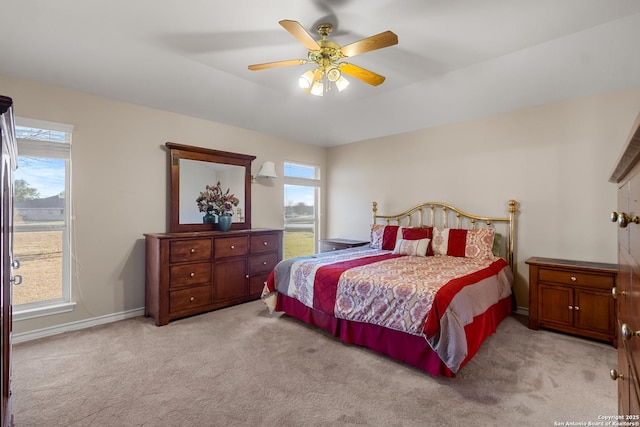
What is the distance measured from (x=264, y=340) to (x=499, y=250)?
310cm

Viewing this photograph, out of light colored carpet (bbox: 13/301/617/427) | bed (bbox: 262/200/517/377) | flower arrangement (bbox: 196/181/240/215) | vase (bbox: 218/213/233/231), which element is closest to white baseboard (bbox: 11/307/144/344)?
light colored carpet (bbox: 13/301/617/427)

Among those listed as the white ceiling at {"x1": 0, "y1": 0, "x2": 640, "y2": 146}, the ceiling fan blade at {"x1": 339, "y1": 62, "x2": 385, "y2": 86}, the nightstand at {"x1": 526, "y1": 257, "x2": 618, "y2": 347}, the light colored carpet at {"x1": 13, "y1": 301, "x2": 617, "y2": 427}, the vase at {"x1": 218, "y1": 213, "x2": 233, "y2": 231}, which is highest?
the white ceiling at {"x1": 0, "y1": 0, "x2": 640, "y2": 146}

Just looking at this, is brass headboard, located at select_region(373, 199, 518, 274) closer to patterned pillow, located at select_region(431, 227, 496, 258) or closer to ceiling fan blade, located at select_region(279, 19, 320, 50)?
patterned pillow, located at select_region(431, 227, 496, 258)

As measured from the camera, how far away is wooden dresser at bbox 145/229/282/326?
3281 mm

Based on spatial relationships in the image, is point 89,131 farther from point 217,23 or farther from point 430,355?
point 430,355

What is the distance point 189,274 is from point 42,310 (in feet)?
4.49

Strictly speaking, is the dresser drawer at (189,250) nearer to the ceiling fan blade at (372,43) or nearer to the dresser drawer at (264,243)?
the dresser drawer at (264,243)

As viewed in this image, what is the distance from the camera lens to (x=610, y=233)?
312cm

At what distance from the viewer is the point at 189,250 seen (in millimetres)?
3451

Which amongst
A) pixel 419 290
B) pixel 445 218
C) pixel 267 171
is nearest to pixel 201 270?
pixel 267 171

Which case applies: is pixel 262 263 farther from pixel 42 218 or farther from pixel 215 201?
pixel 42 218

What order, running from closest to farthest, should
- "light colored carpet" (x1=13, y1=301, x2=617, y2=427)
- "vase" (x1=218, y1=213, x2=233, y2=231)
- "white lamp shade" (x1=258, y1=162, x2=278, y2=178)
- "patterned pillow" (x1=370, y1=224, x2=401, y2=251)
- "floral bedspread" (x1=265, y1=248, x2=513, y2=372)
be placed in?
"light colored carpet" (x1=13, y1=301, x2=617, y2=427) < "floral bedspread" (x1=265, y1=248, x2=513, y2=372) < "vase" (x1=218, y1=213, x2=233, y2=231) < "patterned pillow" (x1=370, y1=224, x2=401, y2=251) < "white lamp shade" (x1=258, y1=162, x2=278, y2=178)

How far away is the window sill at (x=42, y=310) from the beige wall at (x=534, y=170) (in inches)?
172

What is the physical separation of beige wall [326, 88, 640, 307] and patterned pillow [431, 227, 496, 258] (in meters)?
0.41
